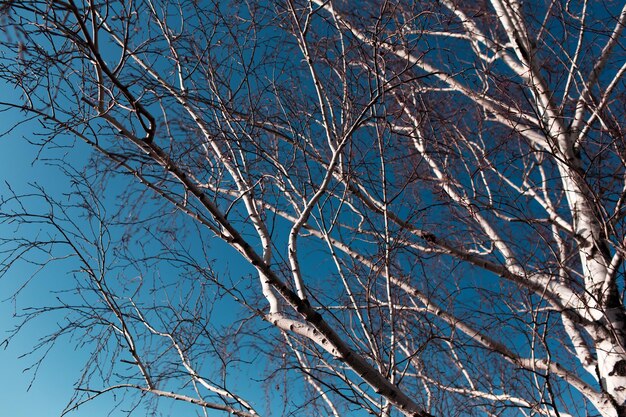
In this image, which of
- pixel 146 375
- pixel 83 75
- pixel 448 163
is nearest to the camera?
pixel 83 75

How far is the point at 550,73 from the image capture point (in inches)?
137

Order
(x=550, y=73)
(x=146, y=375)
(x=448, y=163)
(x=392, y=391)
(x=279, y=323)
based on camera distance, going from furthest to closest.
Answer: (x=448, y=163) → (x=550, y=73) → (x=146, y=375) → (x=279, y=323) → (x=392, y=391)

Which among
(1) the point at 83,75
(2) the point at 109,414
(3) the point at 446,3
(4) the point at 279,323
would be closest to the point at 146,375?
(2) the point at 109,414

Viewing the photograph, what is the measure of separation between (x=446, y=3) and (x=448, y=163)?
1.54 meters

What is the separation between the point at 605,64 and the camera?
3.60 m

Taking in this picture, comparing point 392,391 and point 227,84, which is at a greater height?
point 227,84

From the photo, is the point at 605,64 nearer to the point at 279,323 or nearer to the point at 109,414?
the point at 279,323

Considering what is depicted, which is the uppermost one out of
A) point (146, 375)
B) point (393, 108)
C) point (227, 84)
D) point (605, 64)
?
point (605, 64)

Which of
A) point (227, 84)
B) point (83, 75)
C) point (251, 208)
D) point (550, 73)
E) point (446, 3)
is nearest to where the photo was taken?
point (83, 75)

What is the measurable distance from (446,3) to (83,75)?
3.41 m

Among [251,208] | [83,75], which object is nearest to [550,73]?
[251,208]

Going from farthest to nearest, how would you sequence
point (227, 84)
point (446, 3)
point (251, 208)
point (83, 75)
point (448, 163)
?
point (446, 3) → point (448, 163) → point (227, 84) → point (251, 208) → point (83, 75)

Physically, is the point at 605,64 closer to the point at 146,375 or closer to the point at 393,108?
the point at 393,108

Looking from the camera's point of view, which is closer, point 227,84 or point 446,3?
point 227,84
